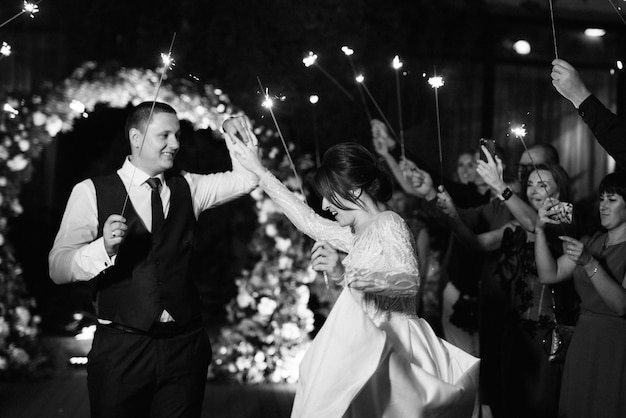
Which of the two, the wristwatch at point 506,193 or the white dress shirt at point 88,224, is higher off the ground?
the wristwatch at point 506,193

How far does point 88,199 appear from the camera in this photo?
3613mm

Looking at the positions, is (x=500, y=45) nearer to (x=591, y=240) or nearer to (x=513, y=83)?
(x=513, y=83)

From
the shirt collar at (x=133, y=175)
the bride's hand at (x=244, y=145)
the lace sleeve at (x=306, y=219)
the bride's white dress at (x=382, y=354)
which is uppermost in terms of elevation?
the bride's hand at (x=244, y=145)

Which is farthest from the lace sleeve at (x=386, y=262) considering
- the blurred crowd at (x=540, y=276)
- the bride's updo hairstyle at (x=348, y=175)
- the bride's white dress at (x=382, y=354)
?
the blurred crowd at (x=540, y=276)

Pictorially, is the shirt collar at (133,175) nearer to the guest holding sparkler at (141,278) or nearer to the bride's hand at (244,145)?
the guest holding sparkler at (141,278)

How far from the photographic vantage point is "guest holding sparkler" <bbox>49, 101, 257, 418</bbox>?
3500 mm

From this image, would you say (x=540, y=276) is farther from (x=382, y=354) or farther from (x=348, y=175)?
(x=382, y=354)

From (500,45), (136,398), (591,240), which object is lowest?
(136,398)

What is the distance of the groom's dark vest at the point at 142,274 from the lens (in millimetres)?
3541

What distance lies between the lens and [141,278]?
141 inches

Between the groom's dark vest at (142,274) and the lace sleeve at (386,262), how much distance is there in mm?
816

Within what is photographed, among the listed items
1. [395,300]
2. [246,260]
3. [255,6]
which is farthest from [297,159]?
[395,300]

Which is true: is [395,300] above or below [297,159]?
below

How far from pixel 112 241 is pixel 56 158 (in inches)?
209
